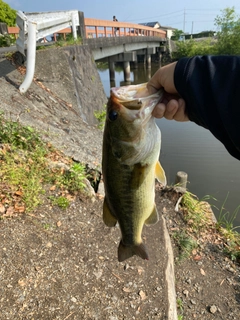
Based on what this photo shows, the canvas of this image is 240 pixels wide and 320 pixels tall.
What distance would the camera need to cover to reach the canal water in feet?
24.0

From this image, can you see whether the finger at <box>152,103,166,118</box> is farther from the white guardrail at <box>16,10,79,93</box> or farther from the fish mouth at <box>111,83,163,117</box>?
the white guardrail at <box>16,10,79,93</box>

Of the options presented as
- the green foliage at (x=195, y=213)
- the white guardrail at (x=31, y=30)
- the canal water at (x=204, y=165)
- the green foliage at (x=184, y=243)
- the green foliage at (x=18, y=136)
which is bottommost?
the canal water at (x=204, y=165)

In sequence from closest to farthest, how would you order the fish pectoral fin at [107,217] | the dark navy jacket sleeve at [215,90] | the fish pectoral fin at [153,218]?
the dark navy jacket sleeve at [215,90] < the fish pectoral fin at [107,217] < the fish pectoral fin at [153,218]

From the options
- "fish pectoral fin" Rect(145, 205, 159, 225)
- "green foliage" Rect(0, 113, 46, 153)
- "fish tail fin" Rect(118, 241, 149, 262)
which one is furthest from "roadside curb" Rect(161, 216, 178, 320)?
"green foliage" Rect(0, 113, 46, 153)

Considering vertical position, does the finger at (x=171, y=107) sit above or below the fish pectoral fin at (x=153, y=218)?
above

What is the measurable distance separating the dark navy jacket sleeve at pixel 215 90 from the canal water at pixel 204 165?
5.16m

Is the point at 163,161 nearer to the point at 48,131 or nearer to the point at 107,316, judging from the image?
the point at 48,131

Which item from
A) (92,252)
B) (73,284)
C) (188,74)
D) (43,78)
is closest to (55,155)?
(92,252)

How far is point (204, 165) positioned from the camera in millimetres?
8914

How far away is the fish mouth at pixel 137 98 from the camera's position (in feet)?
5.72

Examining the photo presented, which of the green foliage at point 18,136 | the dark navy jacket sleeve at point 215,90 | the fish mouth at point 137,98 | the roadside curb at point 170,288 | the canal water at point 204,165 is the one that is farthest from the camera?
the canal water at point 204,165

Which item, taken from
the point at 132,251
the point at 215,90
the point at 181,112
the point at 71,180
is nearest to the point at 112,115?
the point at 181,112

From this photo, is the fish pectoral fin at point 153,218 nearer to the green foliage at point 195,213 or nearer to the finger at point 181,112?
the finger at point 181,112

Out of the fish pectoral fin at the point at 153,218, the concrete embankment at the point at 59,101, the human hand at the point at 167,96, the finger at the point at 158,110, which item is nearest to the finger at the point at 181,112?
the human hand at the point at 167,96
